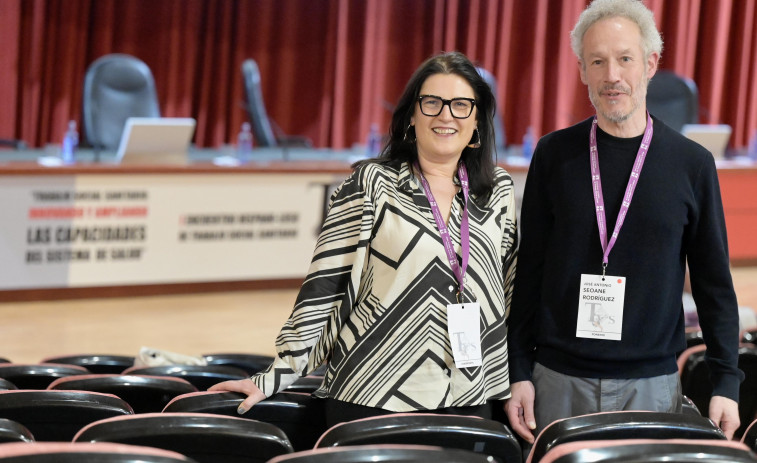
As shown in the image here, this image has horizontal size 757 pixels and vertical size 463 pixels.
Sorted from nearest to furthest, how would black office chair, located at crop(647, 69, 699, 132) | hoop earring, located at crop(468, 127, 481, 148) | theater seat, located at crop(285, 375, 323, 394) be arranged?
hoop earring, located at crop(468, 127, 481, 148) < theater seat, located at crop(285, 375, 323, 394) < black office chair, located at crop(647, 69, 699, 132)

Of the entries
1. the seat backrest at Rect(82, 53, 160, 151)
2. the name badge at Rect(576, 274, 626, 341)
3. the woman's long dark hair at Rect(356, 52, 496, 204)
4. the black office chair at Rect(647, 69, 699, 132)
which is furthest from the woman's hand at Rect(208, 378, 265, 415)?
the black office chair at Rect(647, 69, 699, 132)

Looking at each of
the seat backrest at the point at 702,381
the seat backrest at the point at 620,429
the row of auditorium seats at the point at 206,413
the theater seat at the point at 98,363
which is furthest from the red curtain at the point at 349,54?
the seat backrest at the point at 620,429

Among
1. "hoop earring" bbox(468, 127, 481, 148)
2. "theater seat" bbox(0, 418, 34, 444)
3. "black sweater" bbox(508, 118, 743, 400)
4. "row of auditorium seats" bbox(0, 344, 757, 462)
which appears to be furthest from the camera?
"hoop earring" bbox(468, 127, 481, 148)

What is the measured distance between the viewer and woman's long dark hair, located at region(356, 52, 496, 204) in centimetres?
209

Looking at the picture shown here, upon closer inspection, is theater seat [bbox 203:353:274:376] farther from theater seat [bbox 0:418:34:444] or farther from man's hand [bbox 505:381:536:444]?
theater seat [bbox 0:418:34:444]

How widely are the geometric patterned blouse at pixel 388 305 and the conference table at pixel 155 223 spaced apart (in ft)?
13.1

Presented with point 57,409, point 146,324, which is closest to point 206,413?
point 57,409

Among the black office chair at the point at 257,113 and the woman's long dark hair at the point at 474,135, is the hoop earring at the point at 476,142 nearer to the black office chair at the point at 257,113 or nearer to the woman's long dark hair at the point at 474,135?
the woman's long dark hair at the point at 474,135

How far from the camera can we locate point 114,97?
7.26 meters

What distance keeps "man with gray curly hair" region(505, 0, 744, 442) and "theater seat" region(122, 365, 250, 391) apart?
73 cm

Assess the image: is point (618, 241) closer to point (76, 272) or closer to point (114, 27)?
point (76, 272)

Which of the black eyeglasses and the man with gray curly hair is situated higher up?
the black eyeglasses

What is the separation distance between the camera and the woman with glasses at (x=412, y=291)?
1.99m

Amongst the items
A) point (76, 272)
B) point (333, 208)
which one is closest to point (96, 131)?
point (76, 272)
